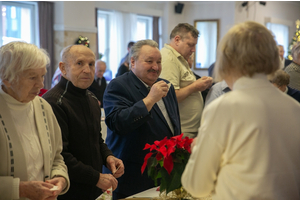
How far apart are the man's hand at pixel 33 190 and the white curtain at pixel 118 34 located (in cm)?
710

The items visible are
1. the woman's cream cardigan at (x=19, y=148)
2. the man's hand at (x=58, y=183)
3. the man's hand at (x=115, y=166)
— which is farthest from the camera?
the man's hand at (x=115, y=166)

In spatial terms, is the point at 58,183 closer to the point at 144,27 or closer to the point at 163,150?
the point at 163,150

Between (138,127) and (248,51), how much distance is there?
114 cm

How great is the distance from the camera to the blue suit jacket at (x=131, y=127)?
196cm

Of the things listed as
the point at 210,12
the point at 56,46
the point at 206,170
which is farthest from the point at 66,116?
the point at 210,12

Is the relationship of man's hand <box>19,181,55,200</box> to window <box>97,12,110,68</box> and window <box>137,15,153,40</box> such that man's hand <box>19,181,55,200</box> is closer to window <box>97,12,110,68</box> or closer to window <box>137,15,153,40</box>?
window <box>97,12,110,68</box>

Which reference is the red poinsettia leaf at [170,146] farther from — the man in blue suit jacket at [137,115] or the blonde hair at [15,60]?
the blonde hair at [15,60]

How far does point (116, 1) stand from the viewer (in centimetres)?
802

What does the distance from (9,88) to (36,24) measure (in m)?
5.80

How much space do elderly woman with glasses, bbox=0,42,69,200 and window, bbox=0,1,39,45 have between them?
536 centimetres

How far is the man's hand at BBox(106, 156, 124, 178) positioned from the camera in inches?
73.9

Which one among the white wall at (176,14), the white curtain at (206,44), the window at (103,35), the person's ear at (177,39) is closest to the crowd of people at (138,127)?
the person's ear at (177,39)

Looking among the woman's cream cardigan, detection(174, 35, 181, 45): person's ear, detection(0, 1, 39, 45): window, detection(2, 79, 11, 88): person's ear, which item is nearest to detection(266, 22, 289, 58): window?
detection(0, 1, 39, 45): window

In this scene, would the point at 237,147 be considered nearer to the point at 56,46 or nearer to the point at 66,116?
the point at 66,116
